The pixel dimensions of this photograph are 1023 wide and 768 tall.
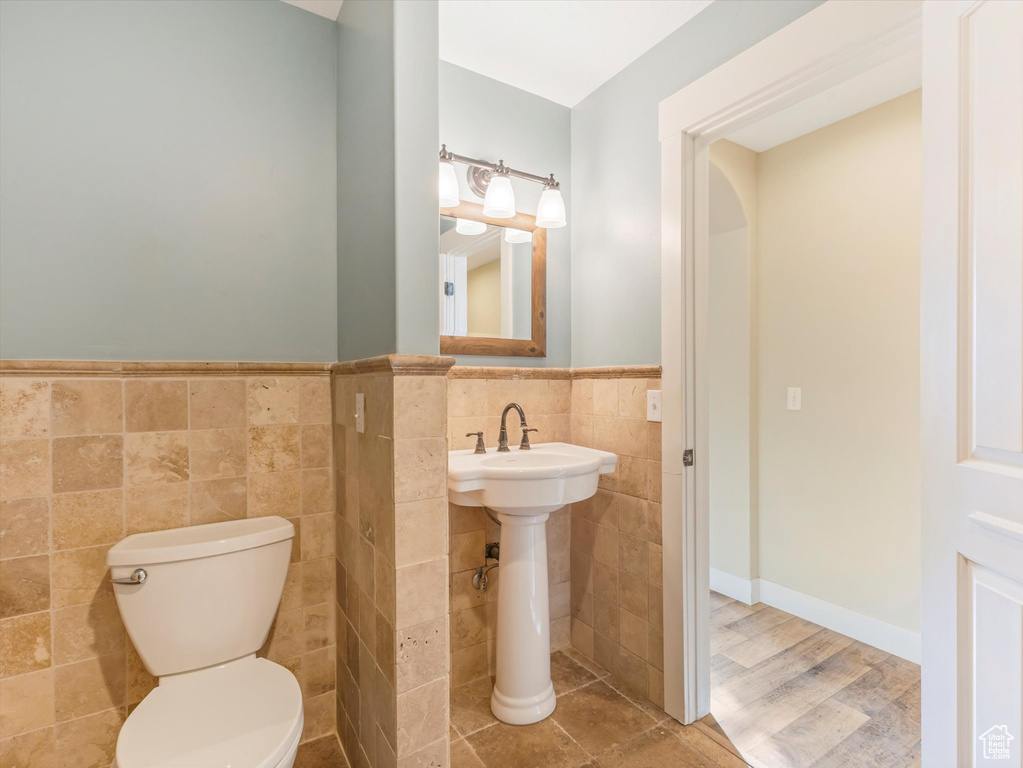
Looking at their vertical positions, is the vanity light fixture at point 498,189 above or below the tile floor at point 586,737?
above

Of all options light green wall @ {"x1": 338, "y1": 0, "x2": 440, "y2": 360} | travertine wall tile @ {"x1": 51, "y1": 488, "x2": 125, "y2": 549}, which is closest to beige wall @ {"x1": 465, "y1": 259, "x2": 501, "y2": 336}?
light green wall @ {"x1": 338, "y1": 0, "x2": 440, "y2": 360}

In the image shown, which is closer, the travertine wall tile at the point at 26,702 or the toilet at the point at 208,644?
the toilet at the point at 208,644

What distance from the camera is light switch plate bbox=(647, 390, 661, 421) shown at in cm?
174

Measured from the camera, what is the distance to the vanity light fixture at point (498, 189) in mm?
1809

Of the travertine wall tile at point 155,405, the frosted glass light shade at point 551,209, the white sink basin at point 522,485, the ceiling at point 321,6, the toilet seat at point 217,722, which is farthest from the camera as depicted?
the frosted glass light shade at point 551,209

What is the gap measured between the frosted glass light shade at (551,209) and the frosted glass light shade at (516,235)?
0.26ft

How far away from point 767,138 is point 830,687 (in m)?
2.50

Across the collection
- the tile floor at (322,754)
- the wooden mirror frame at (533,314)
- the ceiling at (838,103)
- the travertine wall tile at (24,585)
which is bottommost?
the tile floor at (322,754)

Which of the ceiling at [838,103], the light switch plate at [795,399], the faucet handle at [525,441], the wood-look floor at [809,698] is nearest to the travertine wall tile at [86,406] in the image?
the faucet handle at [525,441]

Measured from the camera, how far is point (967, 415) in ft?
3.04

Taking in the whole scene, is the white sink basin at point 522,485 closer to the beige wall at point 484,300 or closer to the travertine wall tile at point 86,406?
the beige wall at point 484,300

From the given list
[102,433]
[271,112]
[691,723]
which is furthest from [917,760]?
[271,112]

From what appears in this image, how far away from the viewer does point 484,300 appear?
6.47 ft

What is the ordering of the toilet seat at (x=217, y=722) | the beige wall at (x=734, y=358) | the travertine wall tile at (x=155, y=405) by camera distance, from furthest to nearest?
the beige wall at (x=734, y=358) → the travertine wall tile at (x=155, y=405) → the toilet seat at (x=217, y=722)
